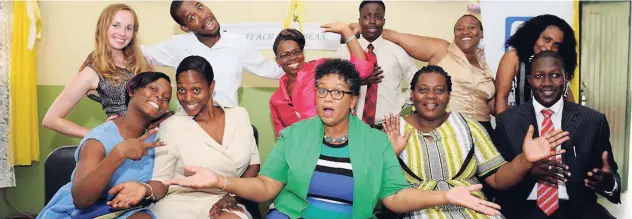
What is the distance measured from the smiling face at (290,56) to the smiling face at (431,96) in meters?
0.84

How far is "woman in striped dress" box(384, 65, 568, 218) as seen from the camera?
8.87 feet

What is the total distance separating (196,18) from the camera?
3.71 meters

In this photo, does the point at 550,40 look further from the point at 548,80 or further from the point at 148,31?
the point at 148,31

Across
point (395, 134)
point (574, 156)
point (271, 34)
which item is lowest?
point (574, 156)

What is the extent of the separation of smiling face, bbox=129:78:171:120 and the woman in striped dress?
42.7 inches

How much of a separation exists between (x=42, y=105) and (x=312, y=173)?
118 inches

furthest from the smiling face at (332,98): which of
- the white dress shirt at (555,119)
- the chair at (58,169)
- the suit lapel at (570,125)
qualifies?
the chair at (58,169)

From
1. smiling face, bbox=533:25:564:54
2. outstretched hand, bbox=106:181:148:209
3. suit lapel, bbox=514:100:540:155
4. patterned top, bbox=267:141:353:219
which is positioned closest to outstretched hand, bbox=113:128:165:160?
outstretched hand, bbox=106:181:148:209

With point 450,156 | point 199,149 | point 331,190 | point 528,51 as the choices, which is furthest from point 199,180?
point 528,51

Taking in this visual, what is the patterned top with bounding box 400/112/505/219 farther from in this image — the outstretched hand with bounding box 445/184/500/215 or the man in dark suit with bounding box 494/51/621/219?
the outstretched hand with bounding box 445/184/500/215

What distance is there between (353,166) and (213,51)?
5.43 feet

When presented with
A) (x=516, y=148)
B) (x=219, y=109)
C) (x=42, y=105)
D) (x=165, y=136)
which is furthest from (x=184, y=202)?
(x=42, y=105)

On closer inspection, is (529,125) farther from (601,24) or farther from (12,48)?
(12,48)

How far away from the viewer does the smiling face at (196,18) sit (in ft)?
12.1
